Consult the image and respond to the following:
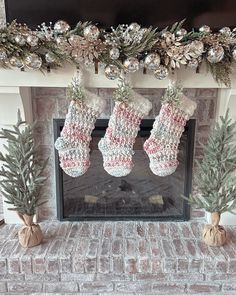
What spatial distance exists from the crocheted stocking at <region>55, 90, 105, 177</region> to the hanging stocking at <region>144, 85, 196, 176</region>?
310 millimetres

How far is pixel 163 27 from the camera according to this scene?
1.46m

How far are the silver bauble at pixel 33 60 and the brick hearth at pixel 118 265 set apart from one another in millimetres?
934

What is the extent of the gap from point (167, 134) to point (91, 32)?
0.61 m

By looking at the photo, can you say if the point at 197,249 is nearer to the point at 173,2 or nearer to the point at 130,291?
the point at 130,291

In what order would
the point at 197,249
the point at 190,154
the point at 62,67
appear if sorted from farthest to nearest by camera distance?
the point at 190,154 → the point at 197,249 → the point at 62,67

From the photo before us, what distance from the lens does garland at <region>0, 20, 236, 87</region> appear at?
134 centimetres

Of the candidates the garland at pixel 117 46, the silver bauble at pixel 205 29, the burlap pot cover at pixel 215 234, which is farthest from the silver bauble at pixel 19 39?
the burlap pot cover at pixel 215 234

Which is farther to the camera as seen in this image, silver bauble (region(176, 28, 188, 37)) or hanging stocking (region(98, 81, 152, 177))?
hanging stocking (region(98, 81, 152, 177))

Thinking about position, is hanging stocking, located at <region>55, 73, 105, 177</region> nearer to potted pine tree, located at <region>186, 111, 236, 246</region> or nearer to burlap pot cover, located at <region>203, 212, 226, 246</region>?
potted pine tree, located at <region>186, 111, 236, 246</region>

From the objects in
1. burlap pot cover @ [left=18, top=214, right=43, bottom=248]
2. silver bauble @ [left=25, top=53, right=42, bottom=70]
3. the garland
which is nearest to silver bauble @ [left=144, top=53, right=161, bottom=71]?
the garland

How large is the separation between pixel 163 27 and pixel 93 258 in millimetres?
1190

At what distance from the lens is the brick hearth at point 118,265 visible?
1556 mm

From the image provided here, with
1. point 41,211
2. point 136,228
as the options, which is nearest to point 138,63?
point 136,228

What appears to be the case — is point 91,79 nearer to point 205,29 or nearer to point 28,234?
point 205,29
